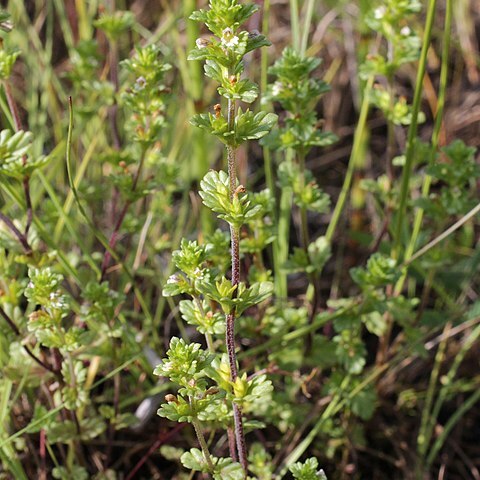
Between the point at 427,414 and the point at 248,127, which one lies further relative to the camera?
the point at 427,414

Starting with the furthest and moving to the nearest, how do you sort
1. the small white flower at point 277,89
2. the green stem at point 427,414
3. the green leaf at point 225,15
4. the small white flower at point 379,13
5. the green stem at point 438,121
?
the green stem at point 427,414 < the small white flower at point 379,13 < the green stem at point 438,121 < the small white flower at point 277,89 < the green leaf at point 225,15

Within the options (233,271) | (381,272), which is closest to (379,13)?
(381,272)

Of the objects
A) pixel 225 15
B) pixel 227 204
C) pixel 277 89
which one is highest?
pixel 225 15

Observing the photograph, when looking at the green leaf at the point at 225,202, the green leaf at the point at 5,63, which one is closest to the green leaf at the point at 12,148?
the green leaf at the point at 5,63

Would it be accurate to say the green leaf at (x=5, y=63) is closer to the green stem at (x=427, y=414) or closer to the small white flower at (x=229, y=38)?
the small white flower at (x=229, y=38)

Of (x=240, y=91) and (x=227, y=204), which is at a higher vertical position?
(x=240, y=91)

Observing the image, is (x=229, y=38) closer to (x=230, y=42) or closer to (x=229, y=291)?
(x=230, y=42)

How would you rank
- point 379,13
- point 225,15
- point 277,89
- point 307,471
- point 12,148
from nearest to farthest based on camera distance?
point 225,15
point 307,471
point 12,148
point 277,89
point 379,13

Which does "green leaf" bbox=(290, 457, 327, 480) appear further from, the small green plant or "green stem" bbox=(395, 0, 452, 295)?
"green stem" bbox=(395, 0, 452, 295)

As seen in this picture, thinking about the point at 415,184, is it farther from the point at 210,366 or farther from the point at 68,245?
the point at 68,245
